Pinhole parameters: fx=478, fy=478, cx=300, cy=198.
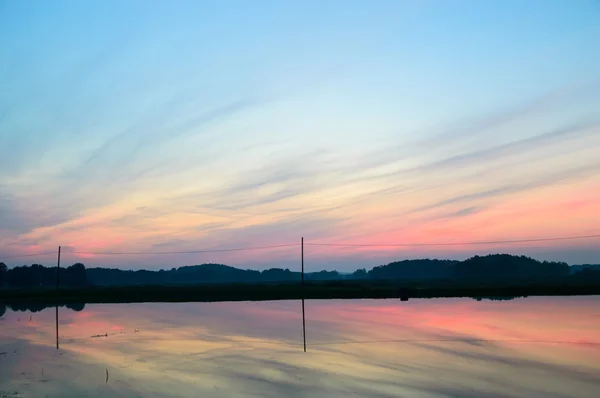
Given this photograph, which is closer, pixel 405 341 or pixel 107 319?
pixel 405 341

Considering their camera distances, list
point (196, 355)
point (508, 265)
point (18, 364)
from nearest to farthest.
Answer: point (18, 364) → point (196, 355) → point (508, 265)

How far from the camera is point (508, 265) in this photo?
166m

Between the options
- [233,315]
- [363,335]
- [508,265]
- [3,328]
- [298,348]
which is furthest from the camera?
[508,265]

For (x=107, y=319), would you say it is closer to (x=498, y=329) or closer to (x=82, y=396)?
(x=82, y=396)

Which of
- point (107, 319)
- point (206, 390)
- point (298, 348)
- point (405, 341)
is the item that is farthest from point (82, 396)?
point (107, 319)

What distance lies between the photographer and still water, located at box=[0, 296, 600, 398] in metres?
12.7

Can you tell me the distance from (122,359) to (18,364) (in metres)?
3.40

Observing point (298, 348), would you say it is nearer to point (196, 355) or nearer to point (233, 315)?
point (196, 355)

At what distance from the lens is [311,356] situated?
1736 centimetres

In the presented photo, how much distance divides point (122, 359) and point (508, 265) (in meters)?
169

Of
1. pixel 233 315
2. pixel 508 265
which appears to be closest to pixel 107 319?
pixel 233 315

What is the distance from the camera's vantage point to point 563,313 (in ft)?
97.6

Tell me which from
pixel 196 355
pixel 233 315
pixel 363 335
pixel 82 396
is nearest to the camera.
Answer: pixel 82 396

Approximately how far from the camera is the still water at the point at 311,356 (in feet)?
41.8
